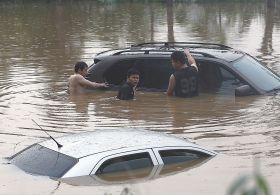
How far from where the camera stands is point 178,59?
10547 mm

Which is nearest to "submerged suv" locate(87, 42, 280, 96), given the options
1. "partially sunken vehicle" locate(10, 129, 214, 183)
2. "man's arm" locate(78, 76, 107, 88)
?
"man's arm" locate(78, 76, 107, 88)

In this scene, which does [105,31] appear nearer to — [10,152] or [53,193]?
[10,152]

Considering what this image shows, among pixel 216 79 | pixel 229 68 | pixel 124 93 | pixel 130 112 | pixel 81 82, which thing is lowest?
pixel 130 112

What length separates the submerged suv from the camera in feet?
35.2

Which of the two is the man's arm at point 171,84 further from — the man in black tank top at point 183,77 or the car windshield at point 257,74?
the car windshield at point 257,74

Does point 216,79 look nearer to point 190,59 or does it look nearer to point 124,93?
point 190,59

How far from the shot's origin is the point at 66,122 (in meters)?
10.1

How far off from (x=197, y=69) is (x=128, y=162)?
4744 mm

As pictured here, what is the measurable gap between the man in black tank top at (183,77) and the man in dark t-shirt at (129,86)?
2.03 ft

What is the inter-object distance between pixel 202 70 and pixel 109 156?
5.08 m

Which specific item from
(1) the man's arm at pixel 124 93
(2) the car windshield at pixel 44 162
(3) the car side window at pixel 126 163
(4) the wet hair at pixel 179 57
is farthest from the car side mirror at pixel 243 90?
(2) the car windshield at pixel 44 162

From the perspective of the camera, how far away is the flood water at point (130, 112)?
6395 mm

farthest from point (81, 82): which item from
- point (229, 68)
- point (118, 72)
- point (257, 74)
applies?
point (257, 74)

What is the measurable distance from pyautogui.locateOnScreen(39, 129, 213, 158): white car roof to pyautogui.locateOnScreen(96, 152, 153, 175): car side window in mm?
96
